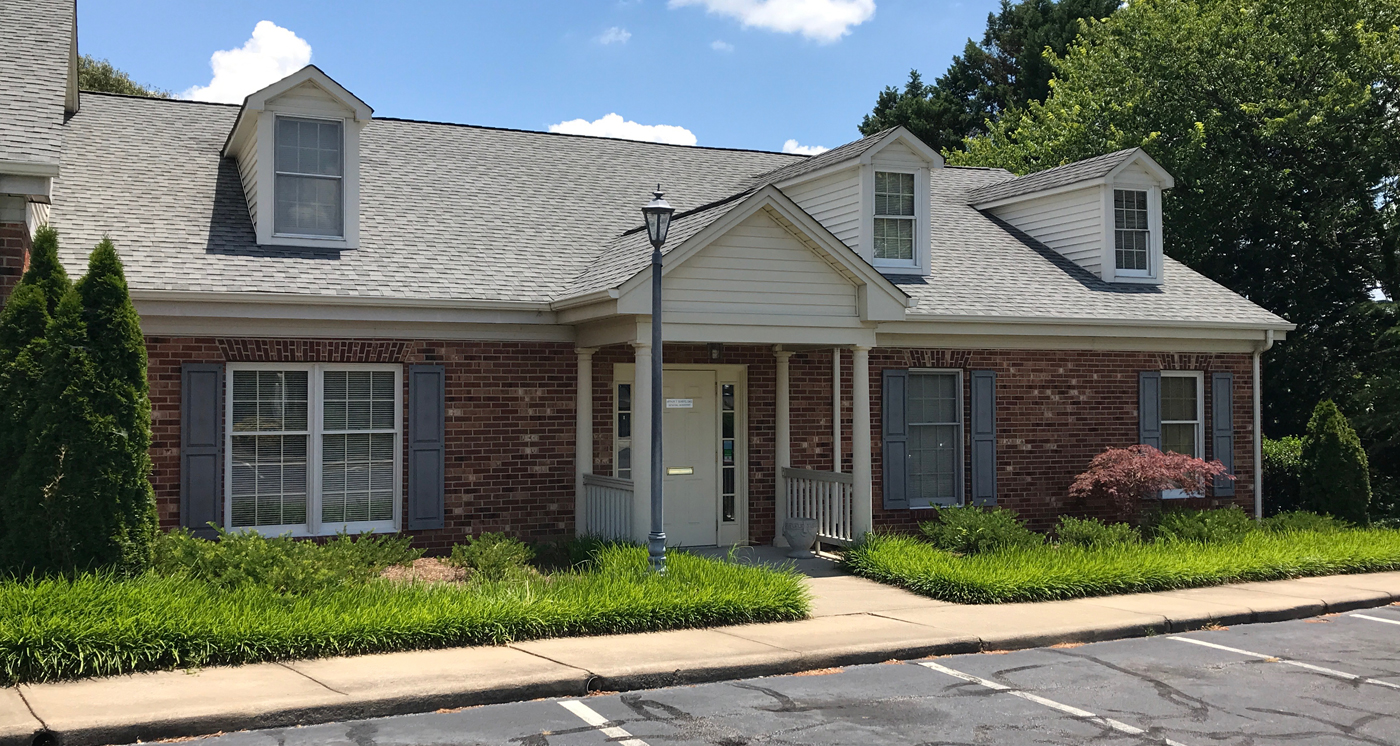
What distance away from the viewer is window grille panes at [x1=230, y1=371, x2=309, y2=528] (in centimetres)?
1195

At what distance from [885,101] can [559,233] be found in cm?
3062

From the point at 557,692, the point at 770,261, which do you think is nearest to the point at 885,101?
the point at 770,261

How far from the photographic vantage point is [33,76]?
11125mm

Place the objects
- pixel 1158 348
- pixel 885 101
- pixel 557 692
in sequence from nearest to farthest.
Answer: pixel 557 692 < pixel 1158 348 < pixel 885 101

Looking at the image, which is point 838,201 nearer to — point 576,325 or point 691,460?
point 691,460

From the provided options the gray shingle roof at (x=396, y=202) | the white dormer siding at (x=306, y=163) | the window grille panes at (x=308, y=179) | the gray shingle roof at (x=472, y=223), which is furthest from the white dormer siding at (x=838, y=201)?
A: the window grille panes at (x=308, y=179)

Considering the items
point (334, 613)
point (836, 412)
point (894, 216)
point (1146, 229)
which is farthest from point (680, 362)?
point (1146, 229)

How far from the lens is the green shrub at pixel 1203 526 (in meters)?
14.7

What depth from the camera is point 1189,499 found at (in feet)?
53.9

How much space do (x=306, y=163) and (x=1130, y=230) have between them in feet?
37.6

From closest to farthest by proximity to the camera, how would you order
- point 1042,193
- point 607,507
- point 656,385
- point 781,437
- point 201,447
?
point 656,385 < point 201,447 < point 607,507 < point 781,437 < point 1042,193

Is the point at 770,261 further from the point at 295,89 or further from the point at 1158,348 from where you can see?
the point at 1158,348

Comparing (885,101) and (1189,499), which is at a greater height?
(885,101)

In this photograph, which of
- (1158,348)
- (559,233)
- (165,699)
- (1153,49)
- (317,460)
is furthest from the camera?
(1153,49)
